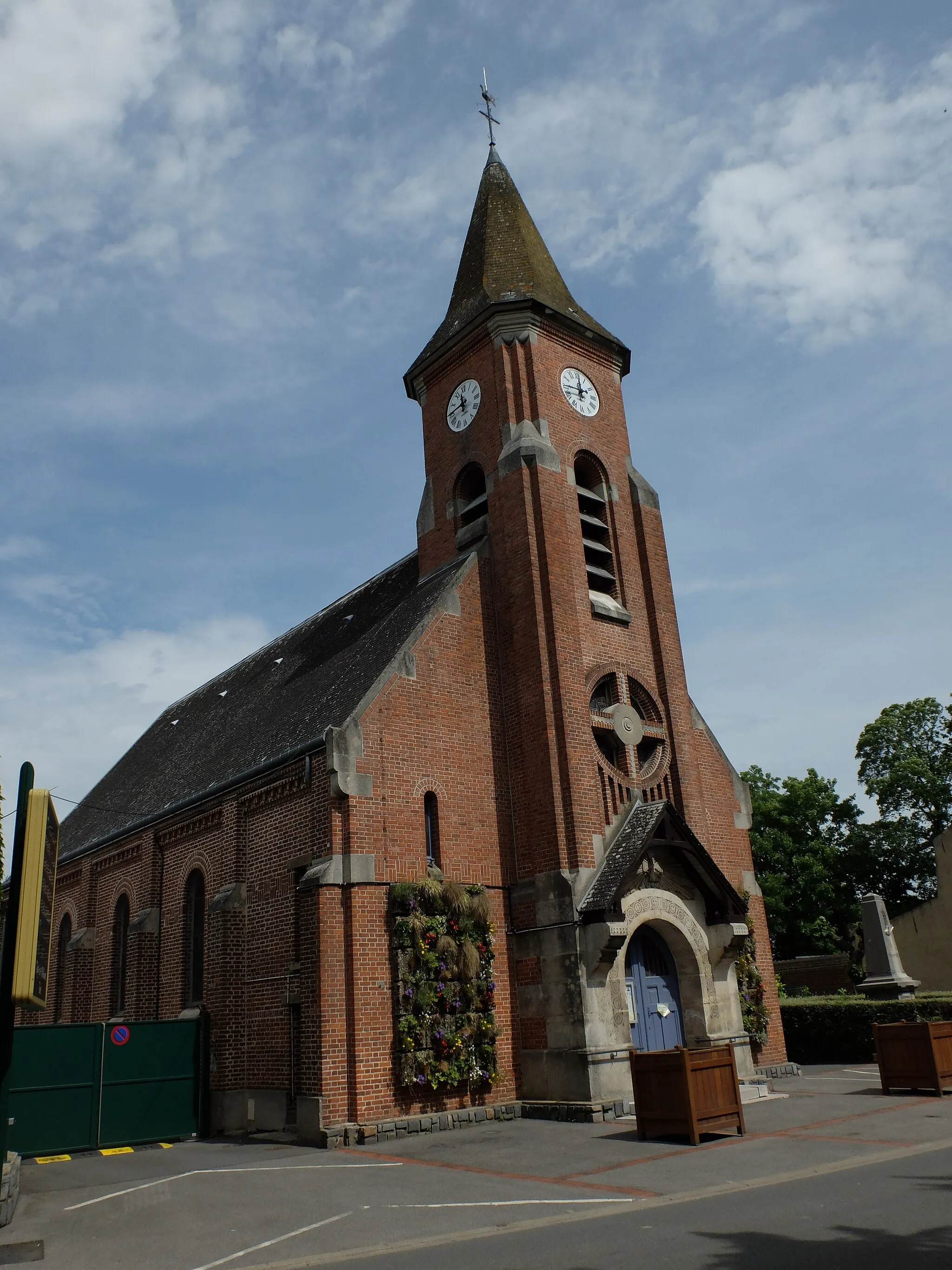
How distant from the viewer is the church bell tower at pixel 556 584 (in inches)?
645

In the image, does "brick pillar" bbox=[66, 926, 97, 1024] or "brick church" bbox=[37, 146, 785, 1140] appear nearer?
"brick church" bbox=[37, 146, 785, 1140]

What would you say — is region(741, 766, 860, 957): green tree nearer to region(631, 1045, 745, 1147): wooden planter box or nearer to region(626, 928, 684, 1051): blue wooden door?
region(626, 928, 684, 1051): blue wooden door

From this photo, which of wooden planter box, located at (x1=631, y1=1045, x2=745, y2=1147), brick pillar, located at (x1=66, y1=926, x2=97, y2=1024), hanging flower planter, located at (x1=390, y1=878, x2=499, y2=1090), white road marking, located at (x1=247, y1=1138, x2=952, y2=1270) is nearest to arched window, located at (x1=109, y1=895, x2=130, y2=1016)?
brick pillar, located at (x1=66, y1=926, x2=97, y2=1024)

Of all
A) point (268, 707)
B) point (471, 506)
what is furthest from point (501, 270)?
point (268, 707)

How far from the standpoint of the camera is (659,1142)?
12328mm

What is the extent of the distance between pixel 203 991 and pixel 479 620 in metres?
8.60

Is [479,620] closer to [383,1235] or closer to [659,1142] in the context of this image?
[659,1142]

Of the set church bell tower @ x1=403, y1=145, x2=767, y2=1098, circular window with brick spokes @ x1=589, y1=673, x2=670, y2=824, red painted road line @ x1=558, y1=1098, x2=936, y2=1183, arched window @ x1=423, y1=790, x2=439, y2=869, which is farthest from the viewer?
circular window with brick spokes @ x1=589, y1=673, x2=670, y2=824

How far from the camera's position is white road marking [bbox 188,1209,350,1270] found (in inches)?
310

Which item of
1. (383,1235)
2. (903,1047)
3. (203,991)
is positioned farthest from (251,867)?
(903,1047)

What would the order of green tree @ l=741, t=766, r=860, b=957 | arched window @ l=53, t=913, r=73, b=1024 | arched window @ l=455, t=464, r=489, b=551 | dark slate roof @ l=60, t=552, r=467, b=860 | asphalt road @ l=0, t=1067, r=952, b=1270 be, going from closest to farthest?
asphalt road @ l=0, t=1067, r=952, b=1270 → dark slate roof @ l=60, t=552, r=467, b=860 → arched window @ l=455, t=464, r=489, b=551 → arched window @ l=53, t=913, r=73, b=1024 → green tree @ l=741, t=766, r=860, b=957

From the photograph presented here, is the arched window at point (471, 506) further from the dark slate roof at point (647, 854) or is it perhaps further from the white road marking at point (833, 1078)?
the white road marking at point (833, 1078)

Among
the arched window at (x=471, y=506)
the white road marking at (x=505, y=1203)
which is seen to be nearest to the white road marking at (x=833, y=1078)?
the white road marking at (x=505, y=1203)

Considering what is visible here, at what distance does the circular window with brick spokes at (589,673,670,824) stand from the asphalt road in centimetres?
563
